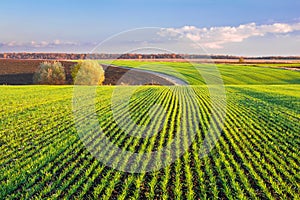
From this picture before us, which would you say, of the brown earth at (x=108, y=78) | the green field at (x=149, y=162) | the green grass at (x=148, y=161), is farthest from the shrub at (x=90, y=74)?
the green grass at (x=148, y=161)

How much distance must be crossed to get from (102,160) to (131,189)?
2.02m

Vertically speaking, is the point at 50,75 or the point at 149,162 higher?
the point at 149,162

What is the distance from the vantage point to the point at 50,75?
5506 centimetres

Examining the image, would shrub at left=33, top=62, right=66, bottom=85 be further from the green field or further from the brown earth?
the green field

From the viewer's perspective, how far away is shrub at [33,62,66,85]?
54856mm

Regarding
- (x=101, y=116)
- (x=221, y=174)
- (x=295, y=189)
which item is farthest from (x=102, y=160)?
(x=101, y=116)

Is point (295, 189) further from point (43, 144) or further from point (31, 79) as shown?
point (31, 79)

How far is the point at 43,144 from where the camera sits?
32.4 ft

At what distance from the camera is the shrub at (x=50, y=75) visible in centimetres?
5486

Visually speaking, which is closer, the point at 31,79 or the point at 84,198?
the point at 84,198

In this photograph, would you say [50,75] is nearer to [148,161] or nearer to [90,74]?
[90,74]

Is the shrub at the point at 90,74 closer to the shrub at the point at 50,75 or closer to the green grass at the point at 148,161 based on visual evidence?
the shrub at the point at 50,75

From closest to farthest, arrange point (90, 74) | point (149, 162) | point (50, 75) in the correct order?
1. point (149, 162)
2. point (90, 74)
3. point (50, 75)

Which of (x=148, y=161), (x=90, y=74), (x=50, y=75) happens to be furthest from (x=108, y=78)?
(x=148, y=161)
